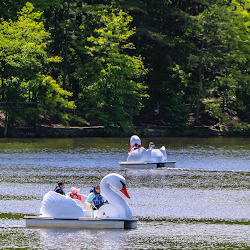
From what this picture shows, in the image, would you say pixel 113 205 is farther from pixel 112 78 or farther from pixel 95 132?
pixel 112 78

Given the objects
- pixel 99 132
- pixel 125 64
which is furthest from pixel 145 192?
pixel 125 64

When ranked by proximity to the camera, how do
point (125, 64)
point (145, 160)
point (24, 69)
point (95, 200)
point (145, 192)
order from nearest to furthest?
point (95, 200) < point (145, 192) < point (145, 160) < point (24, 69) < point (125, 64)

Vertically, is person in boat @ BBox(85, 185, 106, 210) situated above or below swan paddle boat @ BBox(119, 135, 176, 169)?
below

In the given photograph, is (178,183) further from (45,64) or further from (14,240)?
(45,64)

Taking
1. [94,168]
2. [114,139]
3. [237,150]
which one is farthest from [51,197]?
[114,139]

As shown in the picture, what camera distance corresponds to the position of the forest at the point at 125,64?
6662cm

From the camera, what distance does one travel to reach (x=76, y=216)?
22.7 meters

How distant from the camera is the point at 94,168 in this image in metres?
40.7

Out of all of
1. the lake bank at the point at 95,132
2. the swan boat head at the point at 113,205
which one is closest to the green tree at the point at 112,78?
the lake bank at the point at 95,132

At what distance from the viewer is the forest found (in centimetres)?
6662

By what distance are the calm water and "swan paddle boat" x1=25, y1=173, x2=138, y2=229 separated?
303mm

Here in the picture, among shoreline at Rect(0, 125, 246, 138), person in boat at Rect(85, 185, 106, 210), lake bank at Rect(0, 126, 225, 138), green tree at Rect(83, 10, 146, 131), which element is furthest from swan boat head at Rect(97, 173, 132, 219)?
green tree at Rect(83, 10, 146, 131)

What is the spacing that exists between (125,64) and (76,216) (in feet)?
163

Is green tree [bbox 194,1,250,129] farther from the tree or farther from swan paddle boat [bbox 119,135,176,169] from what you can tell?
swan paddle boat [bbox 119,135,176,169]
